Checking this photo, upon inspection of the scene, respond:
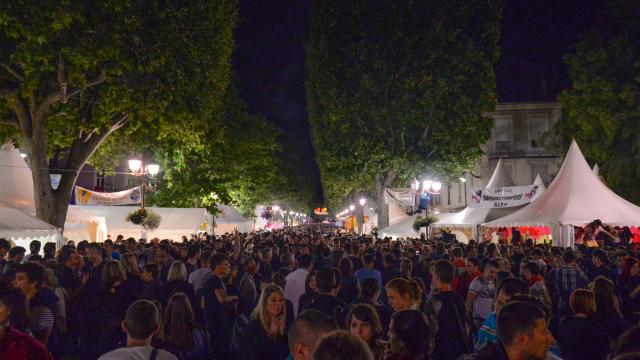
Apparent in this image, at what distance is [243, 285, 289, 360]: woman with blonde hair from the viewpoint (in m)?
4.76

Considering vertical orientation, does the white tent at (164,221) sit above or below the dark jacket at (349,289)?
above

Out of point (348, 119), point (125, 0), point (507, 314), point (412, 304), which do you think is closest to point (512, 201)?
point (348, 119)

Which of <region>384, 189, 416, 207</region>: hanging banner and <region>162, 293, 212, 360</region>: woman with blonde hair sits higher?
<region>384, 189, 416, 207</region>: hanging banner

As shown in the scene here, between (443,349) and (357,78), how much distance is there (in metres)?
24.3

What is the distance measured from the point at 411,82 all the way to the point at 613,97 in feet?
34.8

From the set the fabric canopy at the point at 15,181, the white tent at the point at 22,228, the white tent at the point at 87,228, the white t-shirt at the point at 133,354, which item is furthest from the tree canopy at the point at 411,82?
the white t-shirt at the point at 133,354

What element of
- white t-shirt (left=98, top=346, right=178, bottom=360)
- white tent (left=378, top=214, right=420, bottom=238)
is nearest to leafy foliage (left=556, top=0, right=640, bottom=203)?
white tent (left=378, top=214, right=420, bottom=238)

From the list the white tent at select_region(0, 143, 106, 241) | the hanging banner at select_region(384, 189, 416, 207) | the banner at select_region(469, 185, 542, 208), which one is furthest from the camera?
the hanging banner at select_region(384, 189, 416, 207)

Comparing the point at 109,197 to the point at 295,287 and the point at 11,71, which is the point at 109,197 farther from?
the point at 295,287

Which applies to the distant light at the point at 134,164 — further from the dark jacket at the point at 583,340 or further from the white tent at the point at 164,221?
the dark jacket at the point at 583,340

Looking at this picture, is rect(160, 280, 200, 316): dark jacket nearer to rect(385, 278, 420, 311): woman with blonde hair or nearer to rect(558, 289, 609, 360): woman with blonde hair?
rect(385, 278, 420, 311): woman with blonde hair

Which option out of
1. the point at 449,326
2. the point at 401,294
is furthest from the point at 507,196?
the point at 401,294

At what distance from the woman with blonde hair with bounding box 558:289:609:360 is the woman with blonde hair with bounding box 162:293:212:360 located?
3609 millimetres

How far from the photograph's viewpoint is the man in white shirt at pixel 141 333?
141 inches
